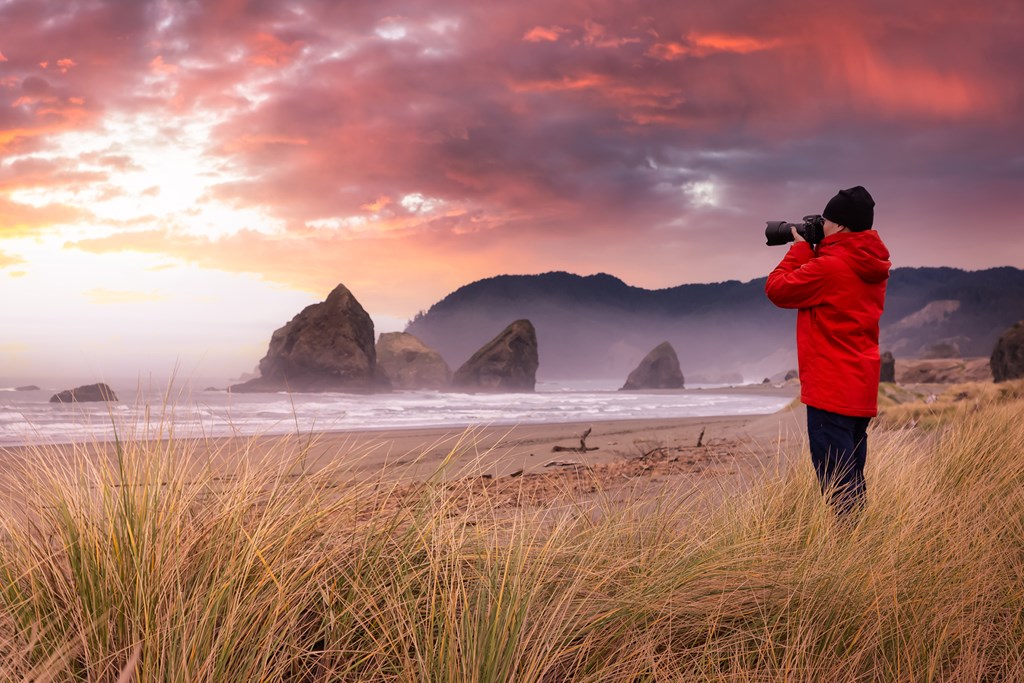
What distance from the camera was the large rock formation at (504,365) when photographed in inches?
2648

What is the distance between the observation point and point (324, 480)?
2.73 m

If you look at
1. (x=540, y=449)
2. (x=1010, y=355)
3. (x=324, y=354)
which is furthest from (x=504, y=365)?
(x=540, y=449)

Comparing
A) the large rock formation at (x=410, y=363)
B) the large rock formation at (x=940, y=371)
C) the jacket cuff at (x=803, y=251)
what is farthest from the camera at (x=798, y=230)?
the large rock formation at (x=410, y=363)

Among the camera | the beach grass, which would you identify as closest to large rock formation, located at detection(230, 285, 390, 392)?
the camera

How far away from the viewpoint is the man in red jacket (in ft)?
12.4

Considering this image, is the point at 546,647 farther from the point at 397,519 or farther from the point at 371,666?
the point at 397,519

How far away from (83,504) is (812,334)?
3.47m

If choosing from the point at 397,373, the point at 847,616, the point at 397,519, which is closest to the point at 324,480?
the point at 397,519

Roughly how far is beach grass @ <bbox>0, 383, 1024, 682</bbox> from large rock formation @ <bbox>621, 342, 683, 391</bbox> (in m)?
84.4

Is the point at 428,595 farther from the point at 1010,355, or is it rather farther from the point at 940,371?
the point at 940,371

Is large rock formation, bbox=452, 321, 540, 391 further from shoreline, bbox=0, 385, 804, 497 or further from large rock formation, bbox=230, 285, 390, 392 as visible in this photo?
shoreline, bbox=0, 385, 804, 497

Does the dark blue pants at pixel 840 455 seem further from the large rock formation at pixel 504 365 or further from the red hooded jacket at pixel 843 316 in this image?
the large rock formation at pixel 504 365

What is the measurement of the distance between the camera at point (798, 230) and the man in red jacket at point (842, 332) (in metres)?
0.11

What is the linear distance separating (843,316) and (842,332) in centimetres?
9
